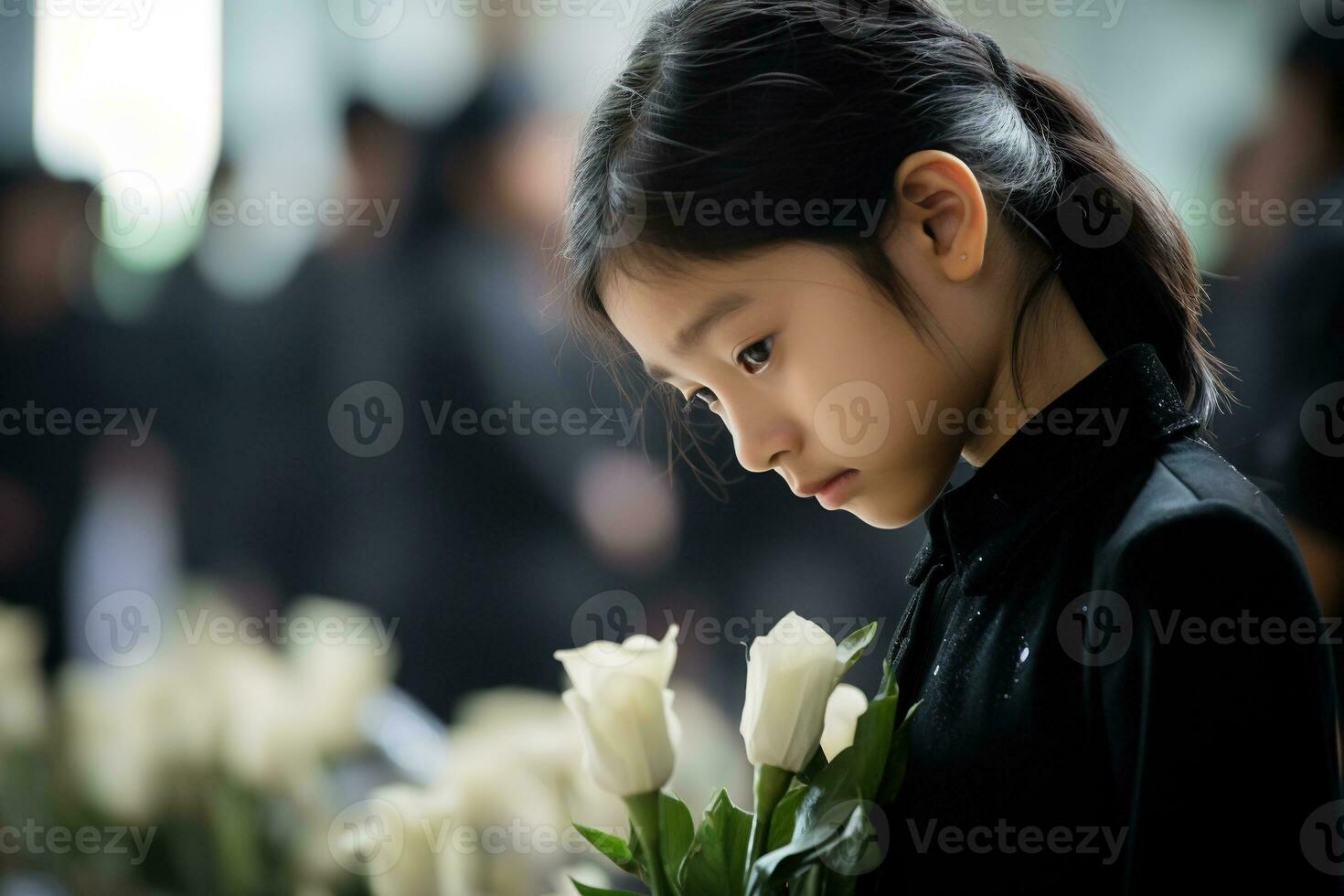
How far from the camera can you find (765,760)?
402mm

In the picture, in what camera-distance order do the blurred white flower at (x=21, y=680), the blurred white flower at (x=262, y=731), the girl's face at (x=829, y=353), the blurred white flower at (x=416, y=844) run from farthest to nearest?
the blurred white flower at (x=21, y=680) → the blurred white flower at (x=262, y=731) → the blurred white flower at (x=416, y=844) → the girl's face at (x=829, y=353)

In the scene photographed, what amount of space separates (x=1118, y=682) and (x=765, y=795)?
0.13 m

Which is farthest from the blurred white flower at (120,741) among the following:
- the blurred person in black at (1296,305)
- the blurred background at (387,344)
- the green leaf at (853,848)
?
the blurred person in black at (1296,305)

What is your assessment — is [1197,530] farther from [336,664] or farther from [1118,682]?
[336,664]

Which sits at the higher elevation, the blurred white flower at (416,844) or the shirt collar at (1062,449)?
the shirt collar at (1062,449)

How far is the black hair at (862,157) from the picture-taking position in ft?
1.53

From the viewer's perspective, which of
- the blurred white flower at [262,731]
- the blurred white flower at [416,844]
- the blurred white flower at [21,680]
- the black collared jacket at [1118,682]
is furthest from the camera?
the blurred white flower at [21,680]

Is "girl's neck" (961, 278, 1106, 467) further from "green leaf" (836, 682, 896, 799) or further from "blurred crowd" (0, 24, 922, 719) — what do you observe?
"blurred crowd" (0, 24, 922, 719)

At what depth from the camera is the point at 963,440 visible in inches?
19.6

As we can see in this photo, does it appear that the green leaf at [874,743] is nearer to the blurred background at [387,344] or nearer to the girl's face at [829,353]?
the girl's face at [829,353]

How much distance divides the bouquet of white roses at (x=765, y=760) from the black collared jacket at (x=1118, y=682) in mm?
29

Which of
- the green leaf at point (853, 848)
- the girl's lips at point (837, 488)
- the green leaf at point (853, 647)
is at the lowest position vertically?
the green leaf at point (853, 848)

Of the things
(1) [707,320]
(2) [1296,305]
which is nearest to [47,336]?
(1) [707,320]

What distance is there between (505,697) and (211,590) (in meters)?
0.27
